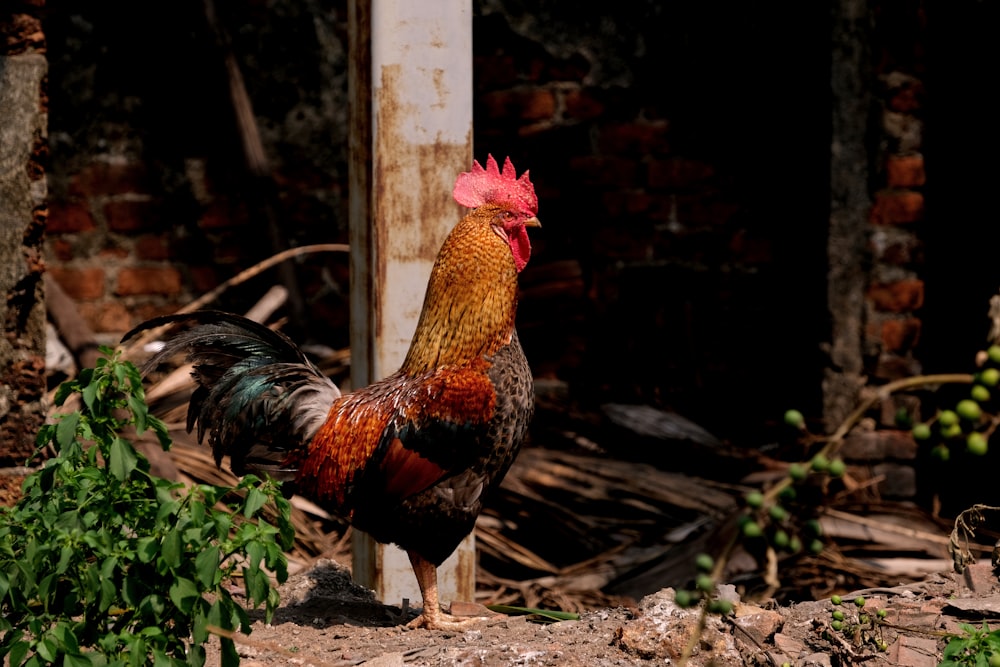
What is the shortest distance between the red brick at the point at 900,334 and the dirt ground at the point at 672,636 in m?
1.78

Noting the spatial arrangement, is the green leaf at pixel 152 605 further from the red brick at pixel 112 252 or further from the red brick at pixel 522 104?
the red brick at pixel 522 104

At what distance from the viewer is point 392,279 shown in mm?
3441

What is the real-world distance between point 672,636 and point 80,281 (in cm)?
328

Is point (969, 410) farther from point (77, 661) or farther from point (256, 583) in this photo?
point (77, 661)

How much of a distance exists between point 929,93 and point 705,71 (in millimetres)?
969

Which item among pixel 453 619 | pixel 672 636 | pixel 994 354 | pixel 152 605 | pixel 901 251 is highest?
pixel 994 354

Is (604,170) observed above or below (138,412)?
above

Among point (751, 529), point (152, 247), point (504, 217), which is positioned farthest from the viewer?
point (152, 247)

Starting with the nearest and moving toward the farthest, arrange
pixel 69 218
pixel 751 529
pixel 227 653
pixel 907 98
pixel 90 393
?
pixel 751 529 → pixel 227 653 → pixel 90 393 → pixel 907 98 → pixel 69 218

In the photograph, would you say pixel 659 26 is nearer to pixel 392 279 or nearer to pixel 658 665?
pixel 392 279

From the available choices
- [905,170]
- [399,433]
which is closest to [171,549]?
[399,433]

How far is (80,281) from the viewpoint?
499 cm

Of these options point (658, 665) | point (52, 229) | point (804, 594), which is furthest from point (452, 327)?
point (52, 229)

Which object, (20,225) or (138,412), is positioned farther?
(20,225)
